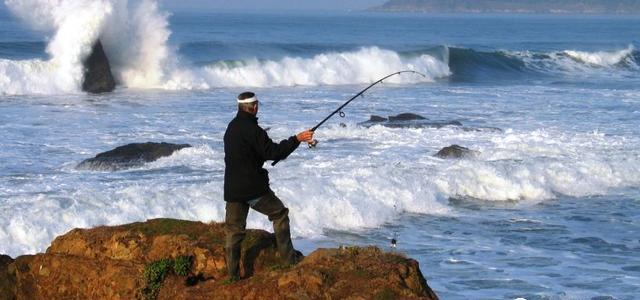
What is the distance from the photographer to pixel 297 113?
28.0 meters

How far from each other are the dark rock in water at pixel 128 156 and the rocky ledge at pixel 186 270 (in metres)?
9.46

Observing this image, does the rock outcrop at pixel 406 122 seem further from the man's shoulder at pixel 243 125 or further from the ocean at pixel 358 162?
the man's shoulder at pixel 243 125

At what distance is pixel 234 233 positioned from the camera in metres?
7.81

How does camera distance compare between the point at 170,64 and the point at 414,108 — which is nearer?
the point at 414,108

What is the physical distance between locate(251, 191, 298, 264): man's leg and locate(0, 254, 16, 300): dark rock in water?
1.90 metres

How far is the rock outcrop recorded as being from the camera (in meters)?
24.1

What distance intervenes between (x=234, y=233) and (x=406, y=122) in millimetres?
17113

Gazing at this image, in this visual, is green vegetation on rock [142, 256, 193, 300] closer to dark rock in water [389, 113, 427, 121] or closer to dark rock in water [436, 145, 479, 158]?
dark rock in water [436, 145, 479, 158]

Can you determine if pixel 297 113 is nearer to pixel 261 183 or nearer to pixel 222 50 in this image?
pixel 261 183

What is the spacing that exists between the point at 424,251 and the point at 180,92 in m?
24.2

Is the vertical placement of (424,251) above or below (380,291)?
below

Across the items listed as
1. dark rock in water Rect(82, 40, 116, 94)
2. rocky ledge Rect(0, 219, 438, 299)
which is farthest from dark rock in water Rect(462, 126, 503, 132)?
rocky ledge Rect(0, 219, 438, 299)

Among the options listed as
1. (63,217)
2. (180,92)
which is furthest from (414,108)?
(63,217)

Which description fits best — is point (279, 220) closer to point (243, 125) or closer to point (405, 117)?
point (243, 125)
